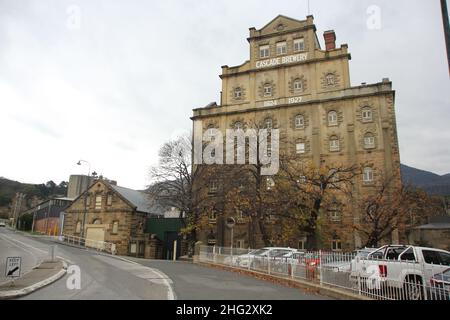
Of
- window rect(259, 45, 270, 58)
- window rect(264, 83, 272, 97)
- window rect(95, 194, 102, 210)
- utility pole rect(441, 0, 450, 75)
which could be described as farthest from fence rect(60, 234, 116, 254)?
utility pole rect(441, 0, 450, 75)

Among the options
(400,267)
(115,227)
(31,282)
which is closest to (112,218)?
(115,227)

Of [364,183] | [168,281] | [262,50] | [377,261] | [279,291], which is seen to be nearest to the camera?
[377,261]

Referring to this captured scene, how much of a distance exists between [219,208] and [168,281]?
57.3ft

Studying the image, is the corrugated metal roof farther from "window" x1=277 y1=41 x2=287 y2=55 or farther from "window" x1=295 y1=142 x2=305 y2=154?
"window" x1=277 y1=41 x2=287 y2=55

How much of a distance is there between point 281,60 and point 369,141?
13519 millimetres

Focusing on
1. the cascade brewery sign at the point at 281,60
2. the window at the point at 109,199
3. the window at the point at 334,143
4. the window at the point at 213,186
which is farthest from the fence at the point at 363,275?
the window at the point at 109,199

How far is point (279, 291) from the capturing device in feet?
46.4

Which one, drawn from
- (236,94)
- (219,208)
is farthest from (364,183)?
(236,94)

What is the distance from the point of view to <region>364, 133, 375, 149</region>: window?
36.4 m

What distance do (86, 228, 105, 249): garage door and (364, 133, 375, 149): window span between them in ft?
104

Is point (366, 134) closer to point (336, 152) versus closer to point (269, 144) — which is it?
point (336, 152)

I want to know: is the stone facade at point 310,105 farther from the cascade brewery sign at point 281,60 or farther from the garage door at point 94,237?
the garage door at point 94,237

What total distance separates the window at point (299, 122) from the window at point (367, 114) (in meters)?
6.15

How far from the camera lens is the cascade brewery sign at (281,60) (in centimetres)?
4112
